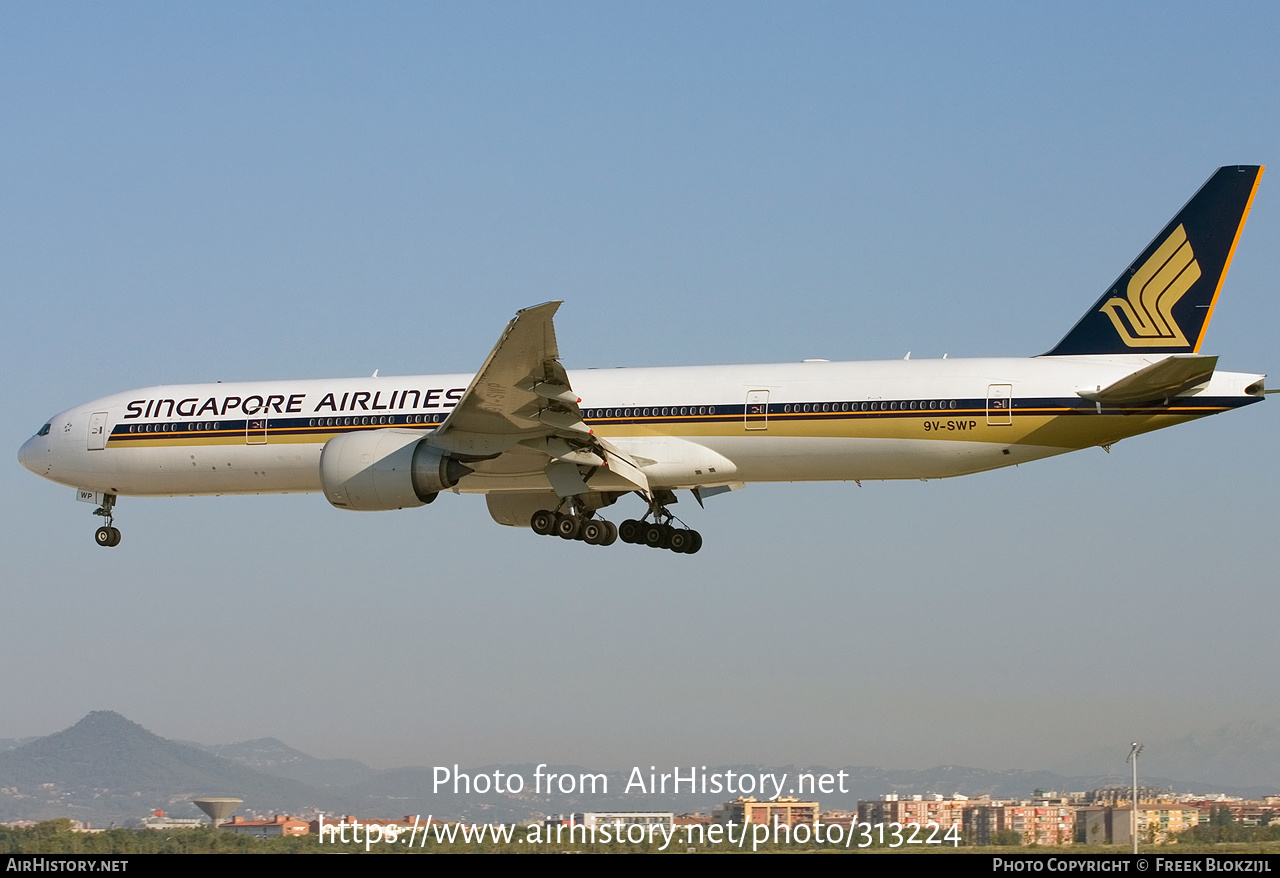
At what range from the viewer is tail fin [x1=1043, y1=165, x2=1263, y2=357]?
27.2m

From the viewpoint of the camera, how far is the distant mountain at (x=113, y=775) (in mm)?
44031

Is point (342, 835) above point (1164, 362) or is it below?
below

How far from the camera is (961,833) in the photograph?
A: 78.9 ft

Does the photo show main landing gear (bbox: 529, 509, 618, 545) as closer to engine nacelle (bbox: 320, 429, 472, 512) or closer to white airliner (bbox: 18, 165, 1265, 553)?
white airliner (bbox: 18, 165, 1265, 553)

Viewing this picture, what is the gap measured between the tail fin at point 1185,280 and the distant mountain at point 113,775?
72.1ft

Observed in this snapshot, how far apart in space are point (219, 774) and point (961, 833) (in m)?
40.2

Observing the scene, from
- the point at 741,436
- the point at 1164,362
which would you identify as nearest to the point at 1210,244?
the point at 1164,362

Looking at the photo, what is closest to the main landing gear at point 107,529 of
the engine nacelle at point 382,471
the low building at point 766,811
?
the engine nacelle at point 382,471

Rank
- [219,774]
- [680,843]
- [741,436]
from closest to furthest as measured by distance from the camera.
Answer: [680,843] < [741,436] < [219,774]

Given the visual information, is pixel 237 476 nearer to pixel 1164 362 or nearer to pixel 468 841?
pixel 468 841

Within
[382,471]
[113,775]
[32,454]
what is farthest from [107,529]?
[113,775]

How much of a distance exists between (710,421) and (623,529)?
12.7 feet

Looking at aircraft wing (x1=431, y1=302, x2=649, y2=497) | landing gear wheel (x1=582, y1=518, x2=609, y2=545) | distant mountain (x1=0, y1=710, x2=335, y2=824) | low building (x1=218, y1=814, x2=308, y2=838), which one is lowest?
low building (x1=218, y1=814, x2=308, y2=838)

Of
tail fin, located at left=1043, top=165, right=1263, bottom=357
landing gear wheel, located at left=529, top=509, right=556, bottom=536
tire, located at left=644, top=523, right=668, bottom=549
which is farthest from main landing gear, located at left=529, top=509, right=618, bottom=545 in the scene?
tail fin, located at left=1043, top=165, right=1263, bottom=357
